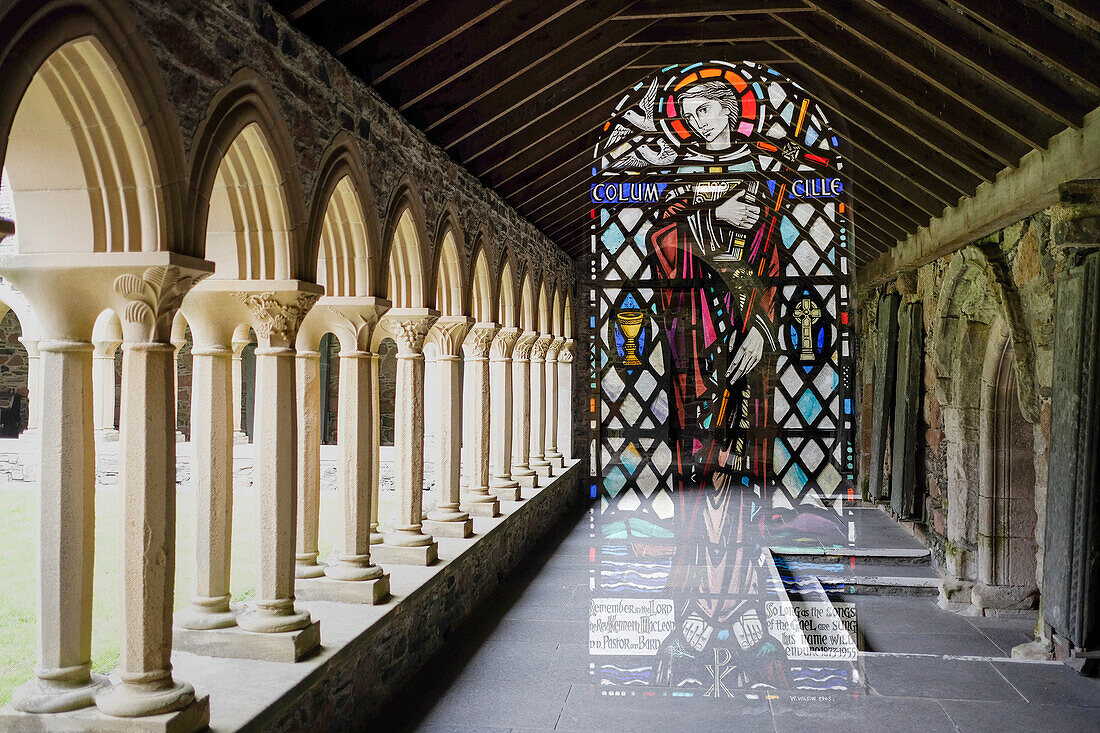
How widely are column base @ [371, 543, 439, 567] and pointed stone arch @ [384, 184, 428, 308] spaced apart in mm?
1310

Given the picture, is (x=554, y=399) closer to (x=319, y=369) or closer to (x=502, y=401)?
(x=502, y=401)

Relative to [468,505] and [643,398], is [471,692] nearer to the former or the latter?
[468,505]

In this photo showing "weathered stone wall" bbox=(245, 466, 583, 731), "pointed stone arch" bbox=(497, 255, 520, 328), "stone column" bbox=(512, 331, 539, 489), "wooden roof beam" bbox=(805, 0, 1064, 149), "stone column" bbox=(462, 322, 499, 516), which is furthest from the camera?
"stone column" bbox=(512, 331, 539, 489)

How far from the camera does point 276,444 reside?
130 inches

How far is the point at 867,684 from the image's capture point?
13.1 feet

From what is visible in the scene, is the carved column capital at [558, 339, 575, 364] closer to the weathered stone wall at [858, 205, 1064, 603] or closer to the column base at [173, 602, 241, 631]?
the weathered stone wall at [858, 205, 1064, 603]

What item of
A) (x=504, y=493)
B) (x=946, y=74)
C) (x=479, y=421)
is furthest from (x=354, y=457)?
(x=946, y=74)

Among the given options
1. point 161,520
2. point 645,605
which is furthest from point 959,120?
point 161,520

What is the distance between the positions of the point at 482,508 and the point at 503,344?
1599 mm

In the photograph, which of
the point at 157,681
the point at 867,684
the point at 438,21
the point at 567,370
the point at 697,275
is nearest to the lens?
the point at 157,681

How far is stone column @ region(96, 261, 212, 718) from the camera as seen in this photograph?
242 centimetres

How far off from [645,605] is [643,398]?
638cm

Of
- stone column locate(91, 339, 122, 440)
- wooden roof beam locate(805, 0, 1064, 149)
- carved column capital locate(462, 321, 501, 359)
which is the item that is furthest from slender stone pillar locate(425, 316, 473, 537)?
stone column locate(91, 339, 122, 440)

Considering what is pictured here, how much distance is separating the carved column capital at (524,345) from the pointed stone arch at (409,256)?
310 cm
